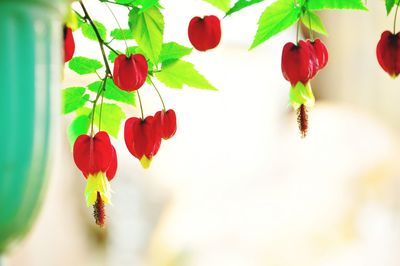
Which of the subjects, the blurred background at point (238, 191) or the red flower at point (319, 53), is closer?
the red flower at point (319, 53)

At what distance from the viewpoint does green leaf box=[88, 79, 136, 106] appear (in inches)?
27.7

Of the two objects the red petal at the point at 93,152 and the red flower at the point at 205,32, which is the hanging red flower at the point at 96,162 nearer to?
the red petal at the point at 93,152

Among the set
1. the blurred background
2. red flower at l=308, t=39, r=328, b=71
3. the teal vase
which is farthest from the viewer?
the blurred background

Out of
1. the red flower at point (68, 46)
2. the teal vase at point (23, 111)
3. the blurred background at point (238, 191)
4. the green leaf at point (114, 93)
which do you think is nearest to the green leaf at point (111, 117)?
the green leaf at point (114, 93)

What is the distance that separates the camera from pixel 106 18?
7.46 feet

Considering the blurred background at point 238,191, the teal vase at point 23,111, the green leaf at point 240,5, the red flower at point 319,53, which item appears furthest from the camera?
the blurred background at point 238,191

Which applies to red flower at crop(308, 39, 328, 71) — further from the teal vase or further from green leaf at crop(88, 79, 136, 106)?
the teal vase

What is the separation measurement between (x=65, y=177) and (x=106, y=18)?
566 millimetres

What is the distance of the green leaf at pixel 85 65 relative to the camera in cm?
70

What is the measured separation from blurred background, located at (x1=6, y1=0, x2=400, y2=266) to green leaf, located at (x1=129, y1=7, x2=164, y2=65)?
187 centimetres

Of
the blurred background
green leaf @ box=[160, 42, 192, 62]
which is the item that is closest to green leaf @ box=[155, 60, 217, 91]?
green leaf @ box=[160, 42, 192, 62]

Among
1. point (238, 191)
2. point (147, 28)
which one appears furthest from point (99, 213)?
point (238, 191)

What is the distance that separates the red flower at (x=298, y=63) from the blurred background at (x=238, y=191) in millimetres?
1851

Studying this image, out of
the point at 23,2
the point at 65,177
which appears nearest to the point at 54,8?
the point at 23,2
